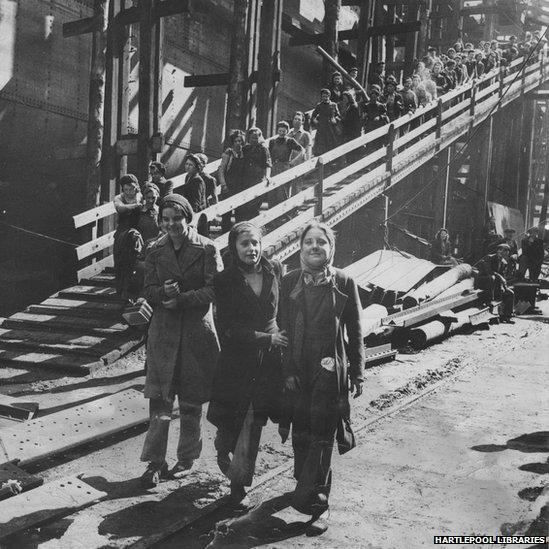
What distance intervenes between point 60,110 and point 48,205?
1789mm

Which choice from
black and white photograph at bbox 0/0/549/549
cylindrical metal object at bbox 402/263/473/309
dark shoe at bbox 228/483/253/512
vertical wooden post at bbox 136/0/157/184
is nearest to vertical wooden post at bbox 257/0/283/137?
black and white photograph at bbox 0/0/549/549

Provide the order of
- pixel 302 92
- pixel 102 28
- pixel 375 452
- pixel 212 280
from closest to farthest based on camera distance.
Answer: pixel 212 280
pixel 375 452
pixel 102 28
pixel 302 92

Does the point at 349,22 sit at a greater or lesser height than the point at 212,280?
greater

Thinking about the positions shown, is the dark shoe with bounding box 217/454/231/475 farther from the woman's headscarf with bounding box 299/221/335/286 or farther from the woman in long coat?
the woman's headscarf with bounding box 299/221/335/286

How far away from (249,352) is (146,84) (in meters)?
9.03

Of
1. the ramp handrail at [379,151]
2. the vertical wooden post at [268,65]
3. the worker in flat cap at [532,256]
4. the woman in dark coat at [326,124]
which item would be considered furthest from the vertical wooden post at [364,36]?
the woman in dark coat at [326,124]

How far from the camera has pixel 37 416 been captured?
5.80 m

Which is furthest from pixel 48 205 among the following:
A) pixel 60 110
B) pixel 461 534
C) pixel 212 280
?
pixel 461 534

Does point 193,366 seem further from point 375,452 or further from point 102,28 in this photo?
point 102,28

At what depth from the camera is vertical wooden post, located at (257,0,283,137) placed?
13461 millimetres

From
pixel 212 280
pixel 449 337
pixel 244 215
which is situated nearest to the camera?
pixel 212 280

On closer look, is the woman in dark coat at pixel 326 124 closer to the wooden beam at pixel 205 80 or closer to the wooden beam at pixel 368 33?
the wooden beam at pixel 205 80

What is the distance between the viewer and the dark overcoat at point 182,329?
4.44m

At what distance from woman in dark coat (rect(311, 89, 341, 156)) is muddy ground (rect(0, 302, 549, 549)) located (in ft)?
16.5
